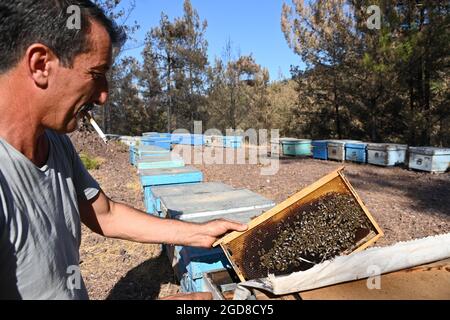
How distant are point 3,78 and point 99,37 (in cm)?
30

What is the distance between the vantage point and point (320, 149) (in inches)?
492

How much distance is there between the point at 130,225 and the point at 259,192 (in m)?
5.80

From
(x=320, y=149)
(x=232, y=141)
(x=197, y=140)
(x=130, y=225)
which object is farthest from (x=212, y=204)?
(x=197, y=140)

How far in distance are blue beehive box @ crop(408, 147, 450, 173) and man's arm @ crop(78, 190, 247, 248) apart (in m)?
9.05

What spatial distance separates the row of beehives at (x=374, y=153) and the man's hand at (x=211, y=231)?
346 inches

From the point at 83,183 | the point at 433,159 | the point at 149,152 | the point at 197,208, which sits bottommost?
the point at 433,159

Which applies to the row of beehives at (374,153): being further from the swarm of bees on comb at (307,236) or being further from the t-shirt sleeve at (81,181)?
the t-shirt sleeve at (81,181)

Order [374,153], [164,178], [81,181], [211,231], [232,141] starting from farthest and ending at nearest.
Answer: [232,141] < [374,153] < [164,178] < [211,231] < [81,181]

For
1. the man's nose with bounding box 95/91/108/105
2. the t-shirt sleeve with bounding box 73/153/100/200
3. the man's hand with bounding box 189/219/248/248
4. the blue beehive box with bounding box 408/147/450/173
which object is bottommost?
the blue beehive box with bounding box 408/147/450/173

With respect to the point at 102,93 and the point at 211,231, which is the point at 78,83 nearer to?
the point at 102,93

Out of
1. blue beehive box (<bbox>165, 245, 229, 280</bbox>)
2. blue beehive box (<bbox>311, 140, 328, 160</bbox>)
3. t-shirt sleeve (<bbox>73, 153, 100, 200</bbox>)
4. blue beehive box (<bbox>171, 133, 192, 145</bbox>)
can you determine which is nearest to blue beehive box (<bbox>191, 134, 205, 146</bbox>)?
blue beehive box (<bbox>171, 133, 192, 145</bbox>)

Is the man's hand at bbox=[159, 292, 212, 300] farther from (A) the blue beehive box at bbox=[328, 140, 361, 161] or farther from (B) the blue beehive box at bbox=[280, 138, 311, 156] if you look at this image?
(B) the blue beehive box at bbox=[280, 138, 311, 156]

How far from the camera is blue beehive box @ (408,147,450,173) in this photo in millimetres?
8703
